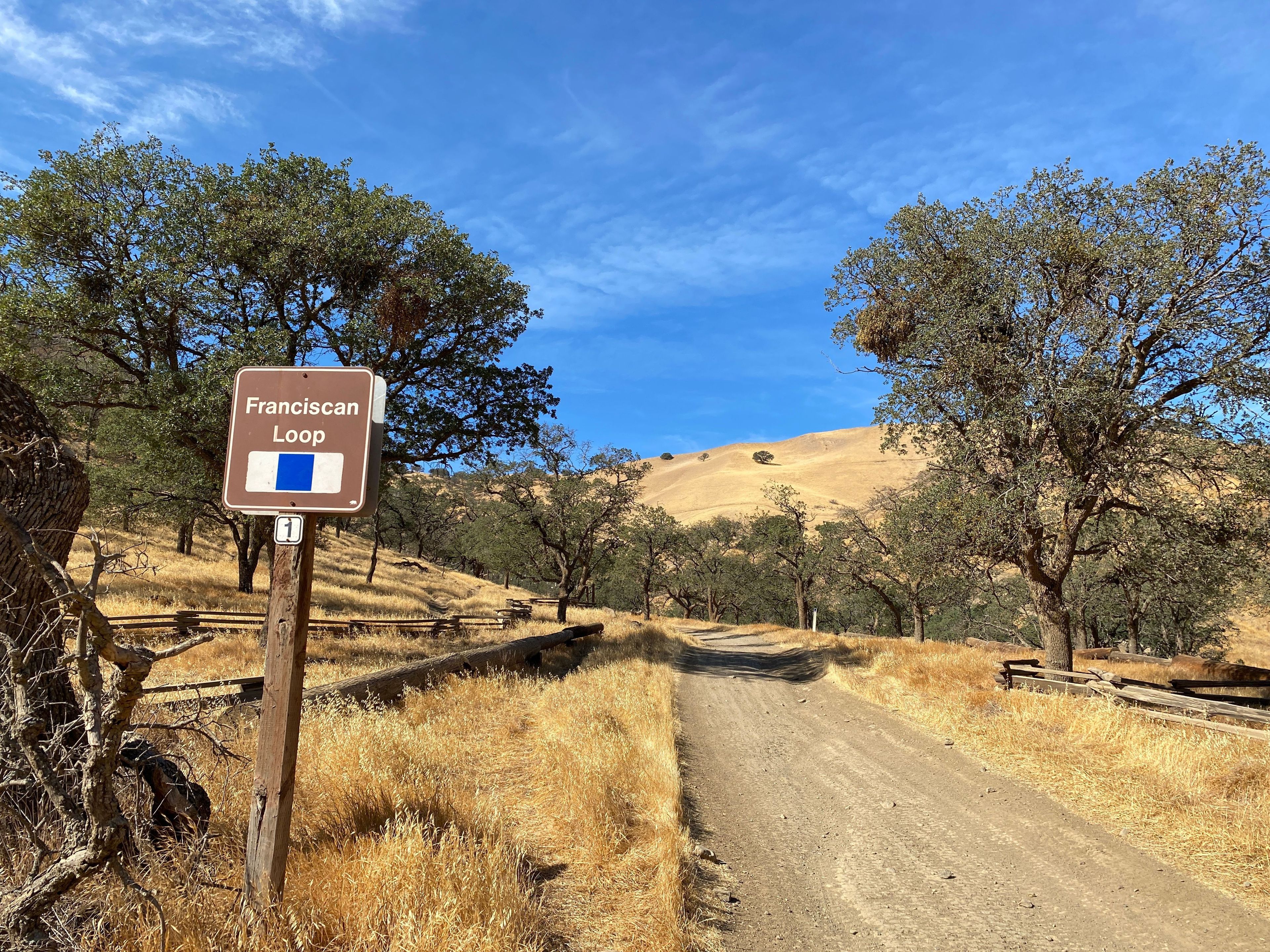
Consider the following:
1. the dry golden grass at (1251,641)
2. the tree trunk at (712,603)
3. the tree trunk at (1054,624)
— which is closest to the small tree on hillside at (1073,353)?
the tree trunk at (1054,624)

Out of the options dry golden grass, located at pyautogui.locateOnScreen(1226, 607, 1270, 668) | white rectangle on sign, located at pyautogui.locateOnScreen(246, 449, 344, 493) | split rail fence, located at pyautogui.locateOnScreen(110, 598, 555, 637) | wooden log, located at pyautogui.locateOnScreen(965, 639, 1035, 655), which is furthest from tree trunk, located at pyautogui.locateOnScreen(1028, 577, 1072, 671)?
dry golden grass, located at pyautogui.locateOnScreen(1226, 607, 1270, 668)

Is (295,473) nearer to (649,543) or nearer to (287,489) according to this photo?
(287,489)

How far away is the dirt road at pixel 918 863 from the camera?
463cm

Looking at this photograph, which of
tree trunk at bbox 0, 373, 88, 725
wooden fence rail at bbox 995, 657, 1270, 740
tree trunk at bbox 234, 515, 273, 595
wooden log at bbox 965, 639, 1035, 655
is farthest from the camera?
tree trunk at bbox 234, 515, 273, 595

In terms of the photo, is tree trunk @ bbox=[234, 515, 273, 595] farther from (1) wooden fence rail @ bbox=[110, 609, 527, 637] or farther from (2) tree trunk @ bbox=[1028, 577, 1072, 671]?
(2) tree trunk @ bbox=[1028, 577, 1072, 671]

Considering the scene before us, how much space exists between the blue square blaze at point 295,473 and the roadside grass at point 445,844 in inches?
77.6

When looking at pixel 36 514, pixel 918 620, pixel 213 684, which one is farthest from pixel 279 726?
pixel 918 620

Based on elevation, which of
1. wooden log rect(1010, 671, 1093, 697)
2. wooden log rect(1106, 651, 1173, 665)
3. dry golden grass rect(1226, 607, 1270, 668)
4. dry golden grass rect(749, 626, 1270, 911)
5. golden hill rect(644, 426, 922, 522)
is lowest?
dry golden grass rect(1226, 607, 1270, 668)

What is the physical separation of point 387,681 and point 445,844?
6.92 meters

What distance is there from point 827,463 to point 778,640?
121 meters

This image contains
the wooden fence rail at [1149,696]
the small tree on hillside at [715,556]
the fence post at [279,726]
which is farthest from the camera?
the small tree on hillside at [715,556]

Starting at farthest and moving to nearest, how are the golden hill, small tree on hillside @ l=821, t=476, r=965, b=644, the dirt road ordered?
the golden hill → small tree on hillside @ l=821, t=476, r=965, b=644 → the dirt road

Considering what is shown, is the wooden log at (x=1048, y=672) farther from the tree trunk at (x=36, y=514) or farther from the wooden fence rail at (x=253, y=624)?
the wooden fence rail at (x=253, y=624)

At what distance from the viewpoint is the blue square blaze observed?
12.5ft
